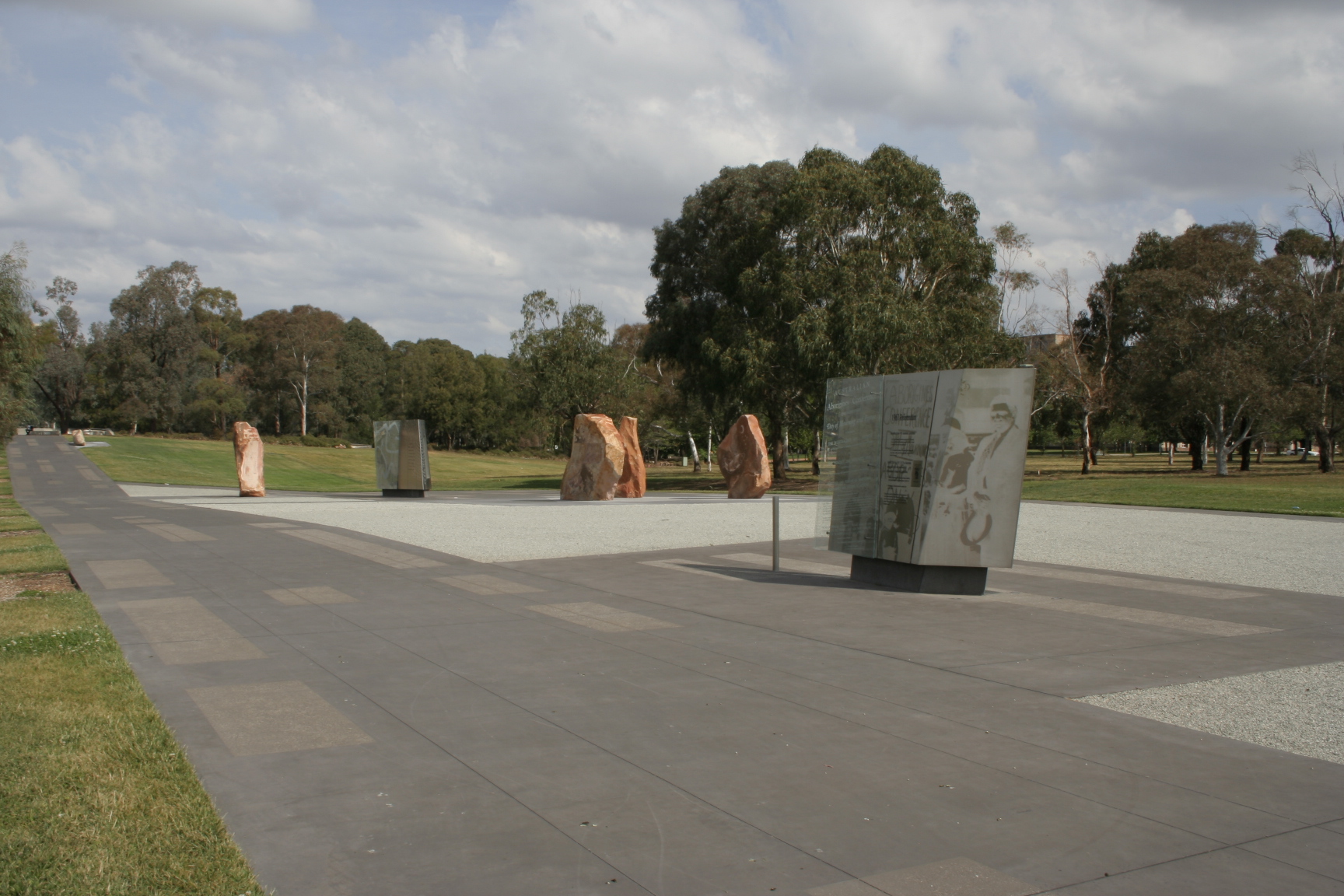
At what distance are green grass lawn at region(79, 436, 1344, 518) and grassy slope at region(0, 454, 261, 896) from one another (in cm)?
823

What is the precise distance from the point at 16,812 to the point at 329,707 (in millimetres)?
1925

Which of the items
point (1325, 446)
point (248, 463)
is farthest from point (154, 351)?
point (1325, 446)

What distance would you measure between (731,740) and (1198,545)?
1260 centimetres

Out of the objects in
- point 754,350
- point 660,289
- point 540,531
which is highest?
point 660,289

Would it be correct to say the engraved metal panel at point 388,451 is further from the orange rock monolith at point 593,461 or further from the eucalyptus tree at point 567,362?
the eucalyptus tree at point 567,362

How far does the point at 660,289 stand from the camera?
145 ft

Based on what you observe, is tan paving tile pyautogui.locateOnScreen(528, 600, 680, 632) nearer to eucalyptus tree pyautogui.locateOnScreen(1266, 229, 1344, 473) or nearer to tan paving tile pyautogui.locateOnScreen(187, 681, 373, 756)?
tan paving tile pyautogui.locateOnScreen(187, 681, 373, 756)

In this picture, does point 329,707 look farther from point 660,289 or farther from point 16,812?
point 660,289

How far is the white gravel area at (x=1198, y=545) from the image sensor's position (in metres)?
11.9

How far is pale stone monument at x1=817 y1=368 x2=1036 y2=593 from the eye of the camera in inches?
401

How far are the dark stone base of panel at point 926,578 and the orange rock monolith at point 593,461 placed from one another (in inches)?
677

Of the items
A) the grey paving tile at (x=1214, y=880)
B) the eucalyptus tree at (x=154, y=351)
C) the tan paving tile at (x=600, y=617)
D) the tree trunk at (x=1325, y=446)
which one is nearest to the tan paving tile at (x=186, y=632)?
the tan paving tile at (x=600, y=617)

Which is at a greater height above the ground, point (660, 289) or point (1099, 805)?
point (660, 289)

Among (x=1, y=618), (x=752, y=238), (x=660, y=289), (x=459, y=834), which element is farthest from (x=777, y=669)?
(x=660, y=289)
